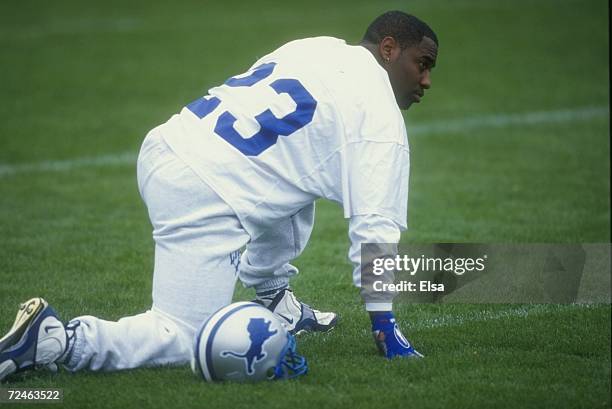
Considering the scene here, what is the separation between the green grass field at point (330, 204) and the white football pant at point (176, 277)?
104 mm

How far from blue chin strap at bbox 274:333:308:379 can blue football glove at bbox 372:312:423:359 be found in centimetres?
36

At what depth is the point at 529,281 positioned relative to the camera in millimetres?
6172

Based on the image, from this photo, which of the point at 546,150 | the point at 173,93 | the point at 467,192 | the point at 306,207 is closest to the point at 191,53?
the point at 173,93

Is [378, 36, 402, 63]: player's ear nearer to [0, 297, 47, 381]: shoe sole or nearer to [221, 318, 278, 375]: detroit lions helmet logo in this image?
[221, 318, 278, 375]: detroit lions helmet logo

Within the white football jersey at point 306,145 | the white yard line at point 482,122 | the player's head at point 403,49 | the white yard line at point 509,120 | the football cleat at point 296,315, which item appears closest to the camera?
the white football jersey at point 306,145

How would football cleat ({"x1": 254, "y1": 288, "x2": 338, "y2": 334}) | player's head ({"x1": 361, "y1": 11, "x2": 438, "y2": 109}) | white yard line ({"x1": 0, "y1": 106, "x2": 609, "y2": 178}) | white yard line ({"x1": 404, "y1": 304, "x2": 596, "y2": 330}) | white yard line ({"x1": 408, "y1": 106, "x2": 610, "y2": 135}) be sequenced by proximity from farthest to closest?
white yard line ({"x1": 408, "y1": 106, "x2": 610, "y2": 135})
white yard line ({"x1": 0, "y1": 106, "x2": 609, "y2": 178})
white yard line ({"x1": 404, "y1": 304, "x2": 596, "y2": 330})
football cleat ({"x1": 254, "y1": 288, "x2": 338, "y2": 334})
player's head ({"x1": 361, "y1": 11, "x2": 438, "y2": 109})

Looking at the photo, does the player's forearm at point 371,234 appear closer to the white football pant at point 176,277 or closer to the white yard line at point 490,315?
the white football pant at point 176,277

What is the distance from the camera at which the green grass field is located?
4484 millimetres

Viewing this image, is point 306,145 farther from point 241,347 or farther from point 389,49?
point 241,347

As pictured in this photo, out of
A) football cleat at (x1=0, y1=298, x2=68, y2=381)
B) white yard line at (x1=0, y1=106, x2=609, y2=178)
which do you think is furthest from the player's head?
white yard line at (x1=0, y1=106, x2=609, y2=178)

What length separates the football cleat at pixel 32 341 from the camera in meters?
4.29

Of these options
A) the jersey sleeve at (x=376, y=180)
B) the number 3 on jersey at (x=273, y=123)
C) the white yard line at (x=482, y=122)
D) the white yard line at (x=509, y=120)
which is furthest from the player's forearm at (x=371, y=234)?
the white yard line at (x=509, y=120)

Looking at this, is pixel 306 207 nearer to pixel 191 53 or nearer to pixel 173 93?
pixel 173 93

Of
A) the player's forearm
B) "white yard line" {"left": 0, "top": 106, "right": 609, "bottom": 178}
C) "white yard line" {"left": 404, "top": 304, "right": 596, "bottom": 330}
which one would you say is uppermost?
the player's forearm
